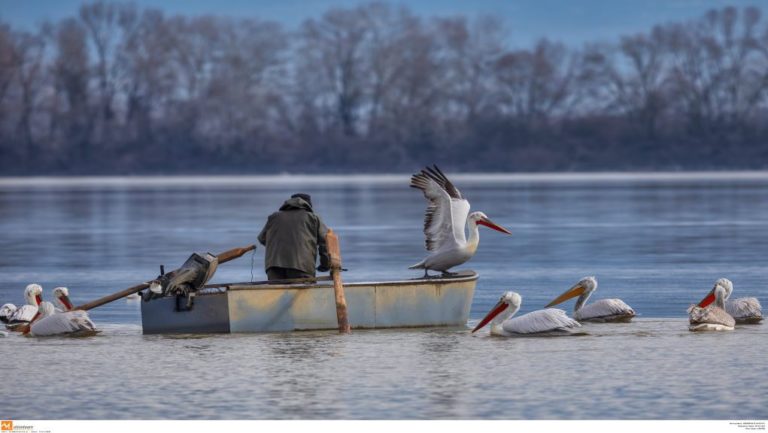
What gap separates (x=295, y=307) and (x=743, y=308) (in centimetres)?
382

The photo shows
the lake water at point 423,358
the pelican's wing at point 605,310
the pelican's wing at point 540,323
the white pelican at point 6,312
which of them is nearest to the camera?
the lake water at point 423,358

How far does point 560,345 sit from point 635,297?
403 centimetres

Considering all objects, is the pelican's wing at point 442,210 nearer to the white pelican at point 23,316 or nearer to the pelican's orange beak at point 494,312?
the pelican's orange beak at point 494,312

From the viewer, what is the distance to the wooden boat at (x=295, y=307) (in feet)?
44.0

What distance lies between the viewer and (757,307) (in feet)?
45.5

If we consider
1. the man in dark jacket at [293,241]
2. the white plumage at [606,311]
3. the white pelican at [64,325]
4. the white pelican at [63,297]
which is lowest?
the white plumage at [606,311]

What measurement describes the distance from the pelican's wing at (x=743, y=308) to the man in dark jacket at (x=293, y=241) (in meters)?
3.49

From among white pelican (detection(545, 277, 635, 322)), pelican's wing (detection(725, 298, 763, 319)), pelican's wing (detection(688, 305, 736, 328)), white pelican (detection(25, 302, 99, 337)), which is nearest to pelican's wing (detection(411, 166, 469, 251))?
white pelican (detection(545, 277, 635, 322))

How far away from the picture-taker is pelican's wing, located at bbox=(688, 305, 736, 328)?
13375 millimetres

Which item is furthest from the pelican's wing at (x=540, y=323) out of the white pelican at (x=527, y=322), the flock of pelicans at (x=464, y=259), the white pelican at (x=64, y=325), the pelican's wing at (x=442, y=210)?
the white pelican at (x=64, y=325)

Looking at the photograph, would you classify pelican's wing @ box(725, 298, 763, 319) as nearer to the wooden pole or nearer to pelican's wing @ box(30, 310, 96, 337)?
the wooden pole

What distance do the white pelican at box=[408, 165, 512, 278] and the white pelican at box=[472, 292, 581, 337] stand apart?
88 cm
